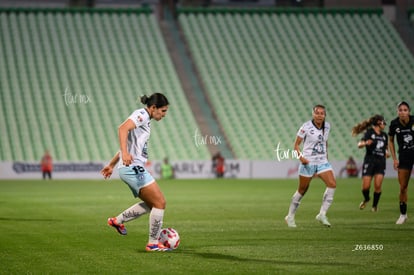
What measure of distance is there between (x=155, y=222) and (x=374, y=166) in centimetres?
1121

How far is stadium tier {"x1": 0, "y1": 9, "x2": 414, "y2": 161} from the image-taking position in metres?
49.2

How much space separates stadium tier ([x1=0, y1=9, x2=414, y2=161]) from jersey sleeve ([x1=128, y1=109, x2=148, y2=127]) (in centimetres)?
3354

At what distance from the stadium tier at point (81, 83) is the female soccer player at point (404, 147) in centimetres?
2920

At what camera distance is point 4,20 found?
180ft

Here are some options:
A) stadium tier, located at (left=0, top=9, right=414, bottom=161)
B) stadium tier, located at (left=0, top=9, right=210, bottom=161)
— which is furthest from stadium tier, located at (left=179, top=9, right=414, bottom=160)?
stadium tier, located at (left=0, top=9, right=210, bottom=161)

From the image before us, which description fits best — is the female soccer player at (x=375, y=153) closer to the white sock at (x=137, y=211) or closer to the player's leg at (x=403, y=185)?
the player's leg at (x=403, y=185)

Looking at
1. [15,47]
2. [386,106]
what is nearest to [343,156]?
[386,106]

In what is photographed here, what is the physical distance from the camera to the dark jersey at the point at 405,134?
1920 cm

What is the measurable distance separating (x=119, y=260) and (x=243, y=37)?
44.4 meters

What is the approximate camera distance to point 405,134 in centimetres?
1930

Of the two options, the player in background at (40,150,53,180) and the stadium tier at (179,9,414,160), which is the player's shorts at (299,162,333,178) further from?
the stadium tier at (179,9,414,160)

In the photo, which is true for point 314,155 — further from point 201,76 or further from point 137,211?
point 201,76

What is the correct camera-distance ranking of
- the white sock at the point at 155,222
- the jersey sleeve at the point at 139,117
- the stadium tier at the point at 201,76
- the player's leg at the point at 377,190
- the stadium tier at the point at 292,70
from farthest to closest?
the stadium tier at the point at 292,70 < the stadium tier at the point at 201,76 < the player's leg at the point at 377,190 < the white sock at the point at 155,222 < the jersey sleeve at the point at 139,117

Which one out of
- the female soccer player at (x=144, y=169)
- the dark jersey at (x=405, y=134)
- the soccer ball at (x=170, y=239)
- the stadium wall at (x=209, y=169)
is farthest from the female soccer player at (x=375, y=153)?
the stadium wall at (x=209, y=169)
